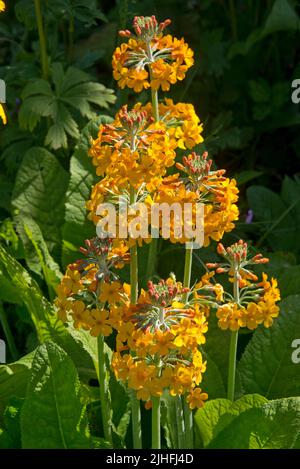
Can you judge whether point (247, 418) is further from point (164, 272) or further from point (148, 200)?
point (164, 272)

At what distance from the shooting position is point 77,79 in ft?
9.48

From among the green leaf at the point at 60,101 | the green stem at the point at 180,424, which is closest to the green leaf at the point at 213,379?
the green stem at the point at 180,424

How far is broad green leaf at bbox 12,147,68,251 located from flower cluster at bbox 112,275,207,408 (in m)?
1.14

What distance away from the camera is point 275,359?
2.28 m

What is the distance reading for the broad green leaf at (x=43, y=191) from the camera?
9.18ft

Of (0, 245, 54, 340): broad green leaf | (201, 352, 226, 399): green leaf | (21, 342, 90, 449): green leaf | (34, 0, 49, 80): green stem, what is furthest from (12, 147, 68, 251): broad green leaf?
(21, 342, 90, 449): green leaf

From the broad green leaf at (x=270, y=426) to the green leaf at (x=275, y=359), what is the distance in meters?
0.33

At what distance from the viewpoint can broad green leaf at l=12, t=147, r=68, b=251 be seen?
110 inches

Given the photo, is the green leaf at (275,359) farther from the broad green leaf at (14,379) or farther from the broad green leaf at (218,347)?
the broad green leaf at (14,379)

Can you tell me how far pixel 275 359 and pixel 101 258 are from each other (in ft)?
2.29

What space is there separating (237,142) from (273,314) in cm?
157

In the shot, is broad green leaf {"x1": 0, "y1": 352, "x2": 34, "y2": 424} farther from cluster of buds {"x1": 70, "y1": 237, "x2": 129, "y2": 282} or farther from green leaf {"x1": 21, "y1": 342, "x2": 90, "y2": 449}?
cluster of buds {"x1": 70, "y1": 237, "x2": 129, "y2": 282}

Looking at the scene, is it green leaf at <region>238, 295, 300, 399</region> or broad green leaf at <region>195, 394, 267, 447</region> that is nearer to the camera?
broad green leaf at <region>195, 394, 267, 447</region>
